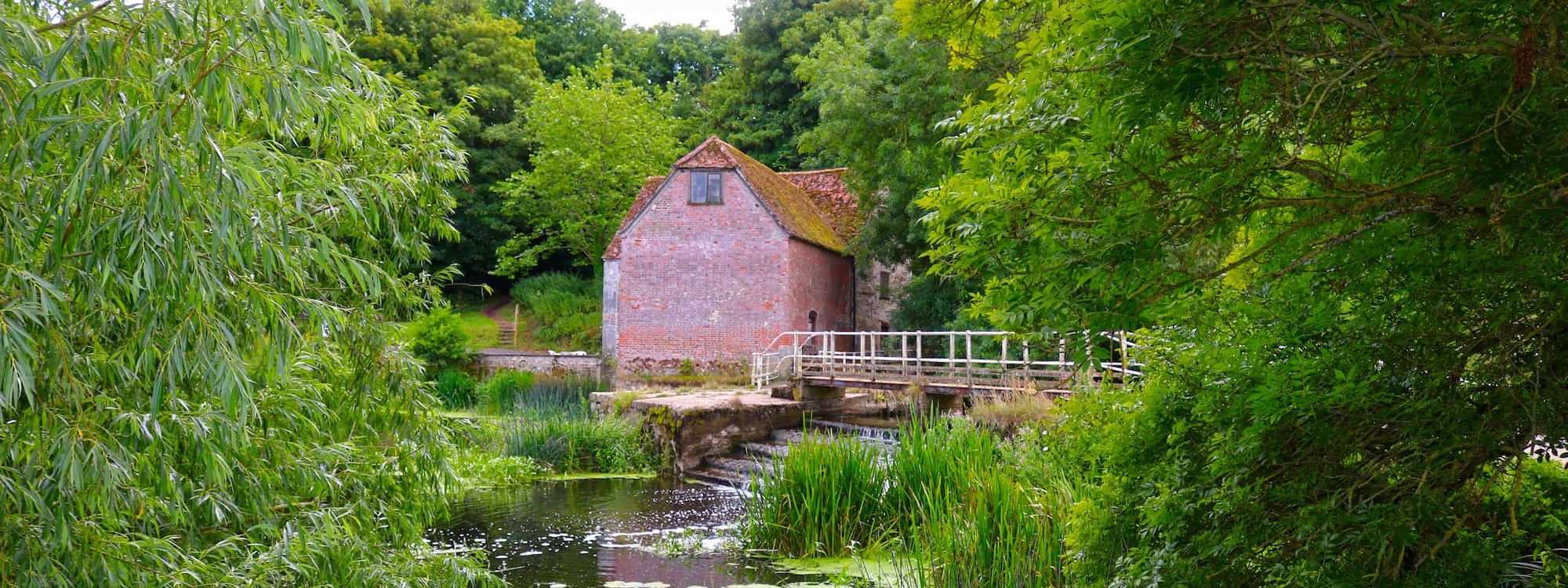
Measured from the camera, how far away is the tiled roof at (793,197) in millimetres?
23922

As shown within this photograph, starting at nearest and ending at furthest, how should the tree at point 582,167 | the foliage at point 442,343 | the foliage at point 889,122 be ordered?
the foliage at point 889,122, the foliage at point 442,343, the tree at point 582,167

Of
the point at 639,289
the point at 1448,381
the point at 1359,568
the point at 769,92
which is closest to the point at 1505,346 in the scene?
the point at 1448,381

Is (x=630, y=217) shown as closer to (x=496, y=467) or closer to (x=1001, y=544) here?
(x=496, y=467)

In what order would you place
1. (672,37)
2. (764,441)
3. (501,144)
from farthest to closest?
(672,37) → (501,144) → (764,441)

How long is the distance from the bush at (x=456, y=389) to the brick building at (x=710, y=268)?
3405 millimetres

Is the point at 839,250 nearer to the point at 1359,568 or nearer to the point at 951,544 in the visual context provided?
the point at 951,544

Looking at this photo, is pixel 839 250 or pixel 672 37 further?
pixel 672 37

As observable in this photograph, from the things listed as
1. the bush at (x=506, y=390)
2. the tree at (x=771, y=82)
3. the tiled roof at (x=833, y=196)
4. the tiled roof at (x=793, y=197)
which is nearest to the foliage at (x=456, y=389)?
the bush at (x=506, y=390)

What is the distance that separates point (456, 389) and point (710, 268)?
5951 mm

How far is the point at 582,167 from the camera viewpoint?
29.9m

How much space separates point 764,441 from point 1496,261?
14.4 m

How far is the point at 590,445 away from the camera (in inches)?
604

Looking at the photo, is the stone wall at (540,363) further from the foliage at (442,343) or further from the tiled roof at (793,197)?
the tiled roof at (793,197)

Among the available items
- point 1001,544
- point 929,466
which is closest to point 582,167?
point 929,466
